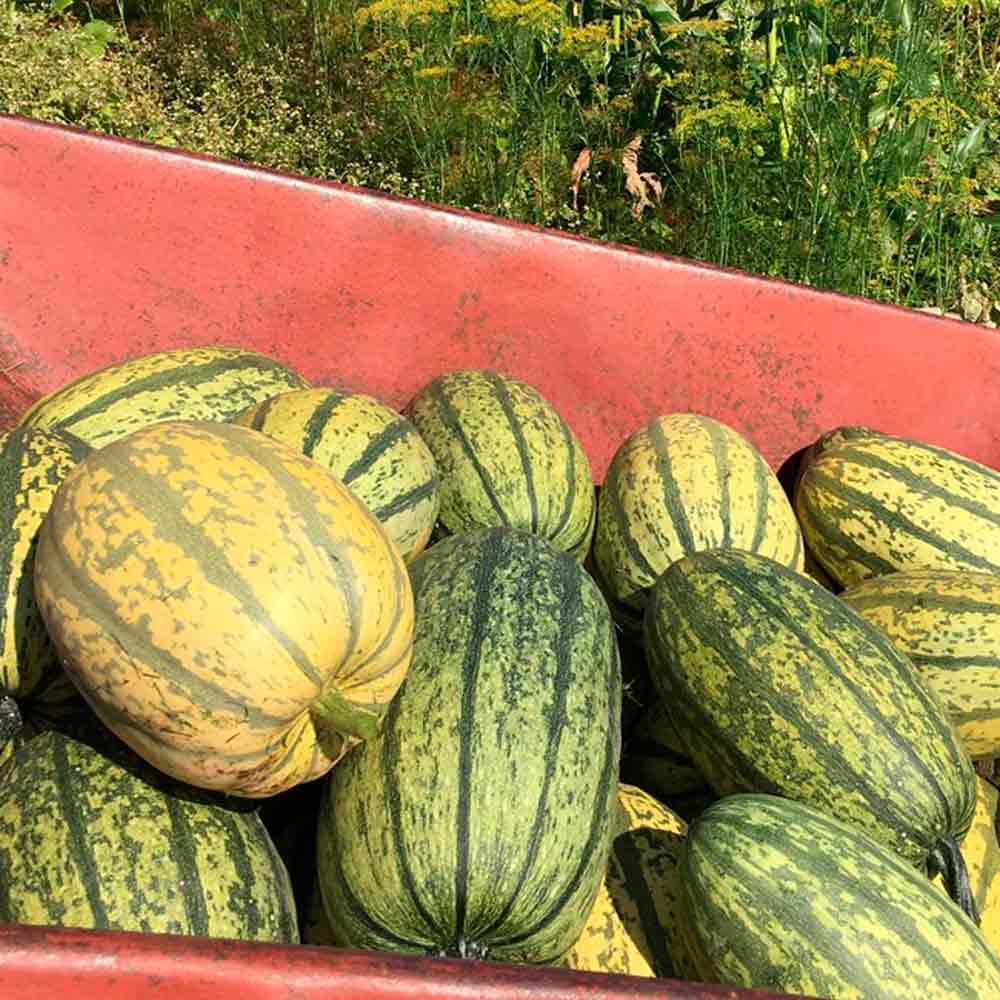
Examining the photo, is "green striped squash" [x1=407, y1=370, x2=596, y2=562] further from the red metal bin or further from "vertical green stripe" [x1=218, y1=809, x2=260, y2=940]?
"vertical green stripe" [x1=218, y1=809, x2=260, y2=940]

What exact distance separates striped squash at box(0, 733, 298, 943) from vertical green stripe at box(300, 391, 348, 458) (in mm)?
→ 715

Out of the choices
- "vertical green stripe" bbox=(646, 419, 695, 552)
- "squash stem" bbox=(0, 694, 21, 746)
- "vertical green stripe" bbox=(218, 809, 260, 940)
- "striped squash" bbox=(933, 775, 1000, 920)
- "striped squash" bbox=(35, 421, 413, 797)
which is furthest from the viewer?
"vertical green stripe" bbox=(646, 419, 695, 552)

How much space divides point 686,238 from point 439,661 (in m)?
3.29

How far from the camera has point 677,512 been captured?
8.84 ft

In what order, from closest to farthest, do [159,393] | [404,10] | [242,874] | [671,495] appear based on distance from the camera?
[242,874] < [159,393] < [671,495] < [404,10]

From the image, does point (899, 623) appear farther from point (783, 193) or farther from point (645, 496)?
point (783, 193)

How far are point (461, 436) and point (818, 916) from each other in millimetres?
1357

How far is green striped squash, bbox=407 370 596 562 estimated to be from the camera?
2697 mm

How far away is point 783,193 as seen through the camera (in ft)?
15.4

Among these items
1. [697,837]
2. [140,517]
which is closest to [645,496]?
[697,837]

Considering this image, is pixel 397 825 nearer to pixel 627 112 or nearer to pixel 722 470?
pixel 722 470

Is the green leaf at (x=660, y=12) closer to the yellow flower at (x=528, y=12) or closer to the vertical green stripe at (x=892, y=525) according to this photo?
the yellow flower at (x=528, y=12)

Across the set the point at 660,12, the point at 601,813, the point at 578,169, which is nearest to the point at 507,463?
the point at 601,813

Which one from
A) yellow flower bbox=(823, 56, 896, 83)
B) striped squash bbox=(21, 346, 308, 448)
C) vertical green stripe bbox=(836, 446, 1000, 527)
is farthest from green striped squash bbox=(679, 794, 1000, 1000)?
yellow flower bbox=(823, 56, 896, 83)
